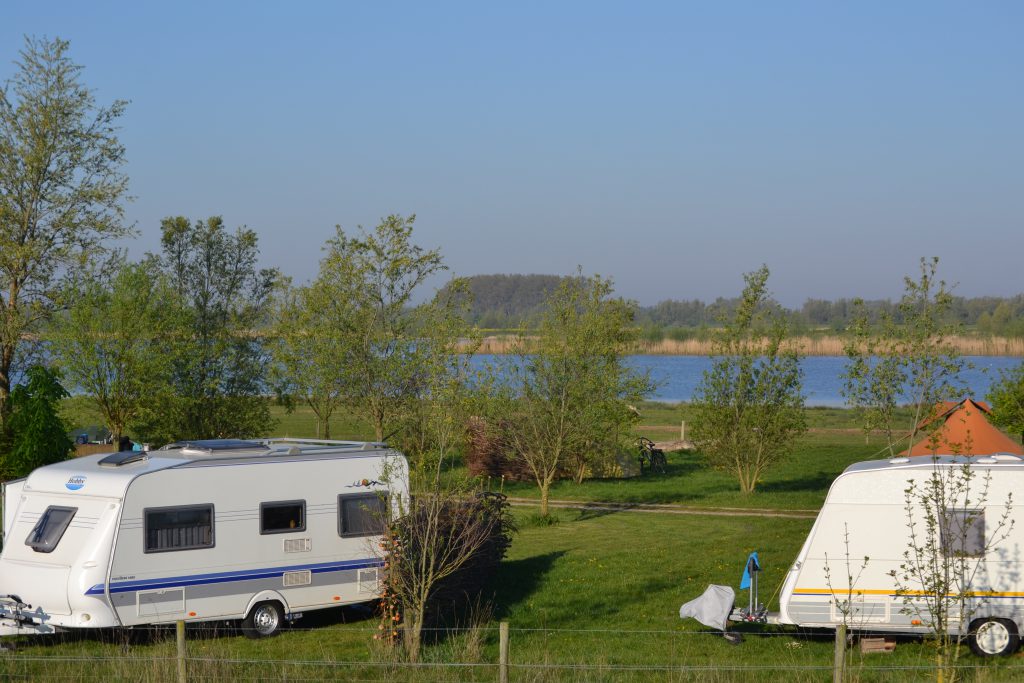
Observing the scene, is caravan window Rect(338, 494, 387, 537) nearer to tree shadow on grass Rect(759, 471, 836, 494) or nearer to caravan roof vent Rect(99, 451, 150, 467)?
caravan roof vent Rect(99, 451, 150, 467)

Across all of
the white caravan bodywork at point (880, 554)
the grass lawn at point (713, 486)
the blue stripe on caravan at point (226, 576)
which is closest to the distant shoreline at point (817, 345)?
the grass lawn at point (713, 486)

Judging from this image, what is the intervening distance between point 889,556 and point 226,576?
371 inches

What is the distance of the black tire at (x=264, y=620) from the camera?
16031 mm

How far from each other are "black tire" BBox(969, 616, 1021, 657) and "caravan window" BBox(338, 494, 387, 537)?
8711mm

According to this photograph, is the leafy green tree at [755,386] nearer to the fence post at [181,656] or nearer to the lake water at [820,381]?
the fence post at [181,656]

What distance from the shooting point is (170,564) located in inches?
606

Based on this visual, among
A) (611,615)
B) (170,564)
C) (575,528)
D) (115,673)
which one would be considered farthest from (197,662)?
(575,528)

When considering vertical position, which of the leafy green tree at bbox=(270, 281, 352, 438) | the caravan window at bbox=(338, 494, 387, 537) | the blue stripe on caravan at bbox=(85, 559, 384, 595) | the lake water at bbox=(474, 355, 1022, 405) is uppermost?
the leafy green tree at bbox=(270, 281, 352, 438)

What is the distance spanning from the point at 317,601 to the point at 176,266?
2403 centimetres

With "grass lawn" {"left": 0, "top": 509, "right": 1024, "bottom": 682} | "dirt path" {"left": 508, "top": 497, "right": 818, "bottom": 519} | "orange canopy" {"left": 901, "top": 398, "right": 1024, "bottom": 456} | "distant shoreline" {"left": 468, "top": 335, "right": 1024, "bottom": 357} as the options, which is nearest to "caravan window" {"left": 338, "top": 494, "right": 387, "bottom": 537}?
"grass lawn" {"left": 0, "top": 509, "right": 1024, "bottom": 682}

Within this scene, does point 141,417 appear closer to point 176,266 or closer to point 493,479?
point 176,266

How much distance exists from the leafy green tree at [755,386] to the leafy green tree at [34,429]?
17912 mm

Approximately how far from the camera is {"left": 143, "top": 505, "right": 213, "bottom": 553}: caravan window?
15.3 m

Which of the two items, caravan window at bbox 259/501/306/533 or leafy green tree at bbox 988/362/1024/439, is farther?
leafy green tree at bbox 988/362/1024/439
